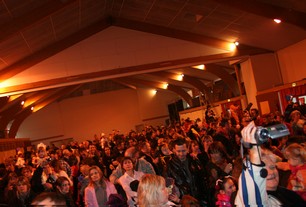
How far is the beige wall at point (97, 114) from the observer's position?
30.8 meters

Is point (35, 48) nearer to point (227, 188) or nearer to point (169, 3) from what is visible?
point (169, 3)

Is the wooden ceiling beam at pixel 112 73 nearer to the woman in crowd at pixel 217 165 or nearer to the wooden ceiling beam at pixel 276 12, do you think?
the wooden ceiling beam at pixel 276 12

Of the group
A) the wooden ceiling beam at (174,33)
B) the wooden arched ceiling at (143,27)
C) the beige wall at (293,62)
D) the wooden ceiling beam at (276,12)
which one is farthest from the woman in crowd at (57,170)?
the beige wall at (293,62)

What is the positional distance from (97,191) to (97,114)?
90.0 feet

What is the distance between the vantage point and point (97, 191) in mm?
5000

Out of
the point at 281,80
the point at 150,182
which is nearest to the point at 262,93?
the point at 281,80

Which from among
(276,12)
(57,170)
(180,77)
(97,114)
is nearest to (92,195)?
(57,170)

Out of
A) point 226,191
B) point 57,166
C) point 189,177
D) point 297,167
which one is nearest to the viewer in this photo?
point 297,167

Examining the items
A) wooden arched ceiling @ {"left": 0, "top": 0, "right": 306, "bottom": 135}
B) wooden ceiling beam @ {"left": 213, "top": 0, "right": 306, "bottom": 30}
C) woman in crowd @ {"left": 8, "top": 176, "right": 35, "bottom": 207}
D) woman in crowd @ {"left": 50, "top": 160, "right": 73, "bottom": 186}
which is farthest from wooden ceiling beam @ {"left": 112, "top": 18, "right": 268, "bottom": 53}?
woman in crowd @ {"left": 8, "top": 176, "right": 35, "bottom": 207}

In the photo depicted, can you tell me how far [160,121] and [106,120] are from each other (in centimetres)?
499

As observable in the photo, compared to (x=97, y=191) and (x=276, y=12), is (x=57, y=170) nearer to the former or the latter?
(x=97, y=191)

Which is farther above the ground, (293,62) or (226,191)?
(293,62)

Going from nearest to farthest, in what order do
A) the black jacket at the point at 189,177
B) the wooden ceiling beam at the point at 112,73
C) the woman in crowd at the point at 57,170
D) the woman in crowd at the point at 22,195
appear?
the black jacket at the point at 189,177 < the woman in crowd at the point at 22,195 < the woman in crowd at the point at 57,170 < the wooden ceiling beam at the point at 112,73

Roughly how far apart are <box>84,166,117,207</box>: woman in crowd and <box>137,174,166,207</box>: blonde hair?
2277 mm
